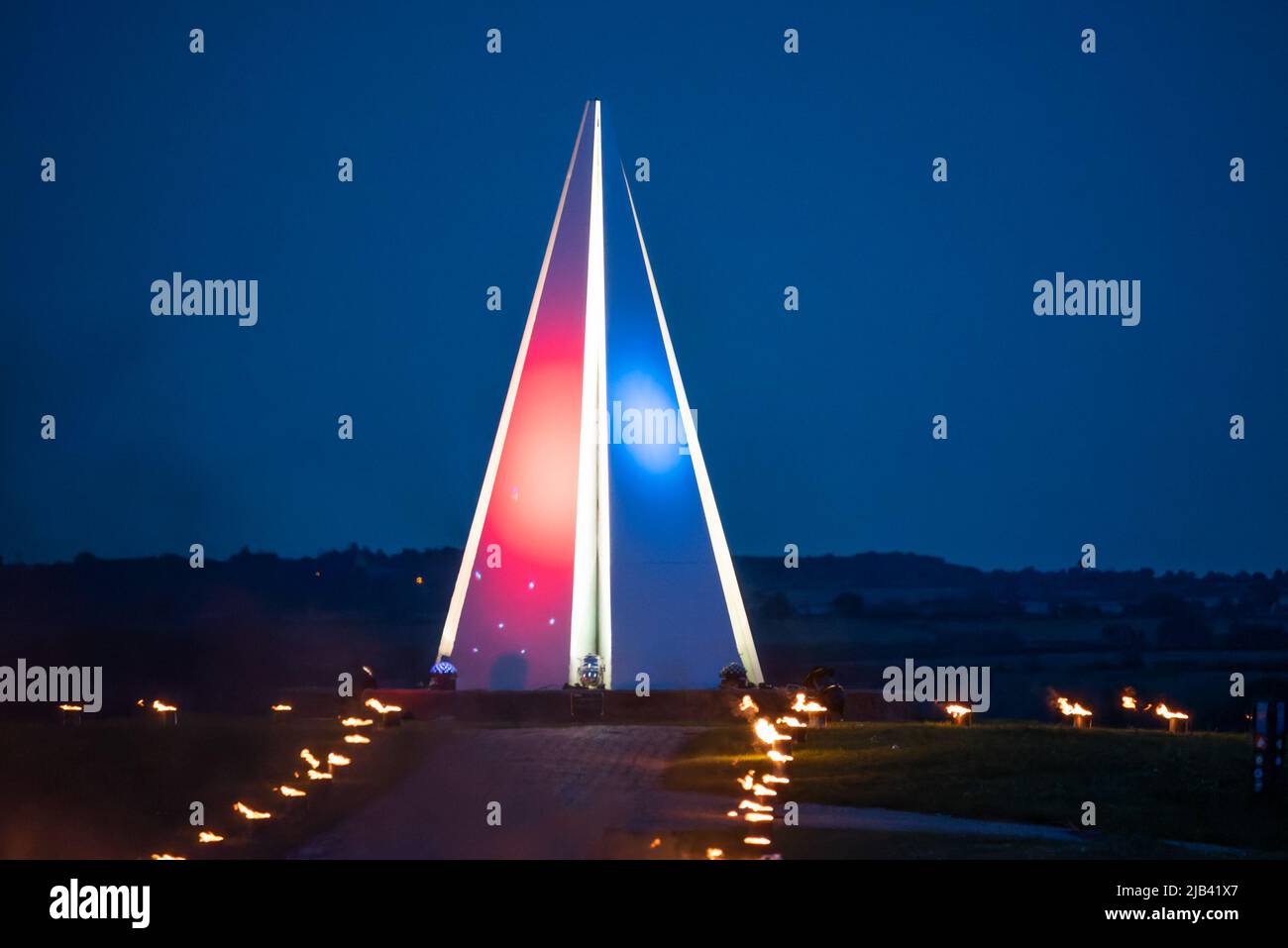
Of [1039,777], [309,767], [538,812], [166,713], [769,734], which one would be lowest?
[538,812]

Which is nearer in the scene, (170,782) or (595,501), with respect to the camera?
(170,782)

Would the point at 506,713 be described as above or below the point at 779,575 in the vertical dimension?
below

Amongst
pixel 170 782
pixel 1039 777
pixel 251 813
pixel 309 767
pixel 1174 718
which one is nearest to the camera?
pixel 251 813

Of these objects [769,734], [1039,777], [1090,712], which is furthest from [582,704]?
[1039,777]

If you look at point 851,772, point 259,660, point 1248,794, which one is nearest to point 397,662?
point 259,660

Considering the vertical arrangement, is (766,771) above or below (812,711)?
below

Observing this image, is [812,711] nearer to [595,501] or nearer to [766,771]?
[595,501]

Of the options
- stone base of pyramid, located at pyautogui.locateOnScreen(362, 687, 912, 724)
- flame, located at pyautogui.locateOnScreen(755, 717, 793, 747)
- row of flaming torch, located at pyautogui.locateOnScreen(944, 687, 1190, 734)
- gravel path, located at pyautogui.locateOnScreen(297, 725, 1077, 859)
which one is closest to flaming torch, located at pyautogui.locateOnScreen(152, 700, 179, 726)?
stone base of pyramid, located at pyautogui.locateOnScreen(362, 687, 912, 724)
